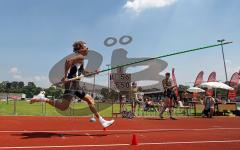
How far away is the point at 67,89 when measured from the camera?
10.1 metres

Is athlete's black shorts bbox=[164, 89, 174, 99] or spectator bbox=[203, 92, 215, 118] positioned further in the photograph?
spectator bbox=[203, 92, 215, 118]

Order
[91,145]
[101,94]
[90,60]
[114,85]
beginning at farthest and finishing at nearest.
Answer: [101,94] → [90,60] → [114,85] → [91,145]

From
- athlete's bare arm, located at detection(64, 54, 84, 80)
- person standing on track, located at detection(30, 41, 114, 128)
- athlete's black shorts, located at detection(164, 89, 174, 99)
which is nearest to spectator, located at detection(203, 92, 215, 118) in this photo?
athlete's black shorts, located at detection(164, 89, 174, 99)

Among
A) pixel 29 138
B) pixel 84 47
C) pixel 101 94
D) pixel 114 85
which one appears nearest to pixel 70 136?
pixel 29 138

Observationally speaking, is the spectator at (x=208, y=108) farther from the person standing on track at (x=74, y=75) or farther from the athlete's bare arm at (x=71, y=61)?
the athlete's bare arm at (x=71, y=61)

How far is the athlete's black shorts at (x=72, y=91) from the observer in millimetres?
10086

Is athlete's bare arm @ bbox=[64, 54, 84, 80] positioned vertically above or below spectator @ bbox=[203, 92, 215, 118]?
above

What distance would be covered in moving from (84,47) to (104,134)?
2228mm

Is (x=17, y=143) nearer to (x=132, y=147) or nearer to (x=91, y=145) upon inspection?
(x=91, y=145)

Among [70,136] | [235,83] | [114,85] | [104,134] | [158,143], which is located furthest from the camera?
[235,83]

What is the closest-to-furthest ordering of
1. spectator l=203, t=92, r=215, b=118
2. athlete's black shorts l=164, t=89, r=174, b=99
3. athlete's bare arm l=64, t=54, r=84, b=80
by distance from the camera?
athlete's bare arm l=64, t=54, r=84, b=80 < athlete's black shorts l=164, t=89, r=174, b=99 < spectator l=203, t=92, r=215, b=118

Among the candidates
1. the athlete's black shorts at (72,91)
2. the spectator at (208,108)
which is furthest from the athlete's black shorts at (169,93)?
the athlete's black shorts at (72,91)

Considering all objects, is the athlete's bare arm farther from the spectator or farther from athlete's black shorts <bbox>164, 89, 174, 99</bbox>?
the spectator

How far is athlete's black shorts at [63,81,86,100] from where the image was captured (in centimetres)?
1009
